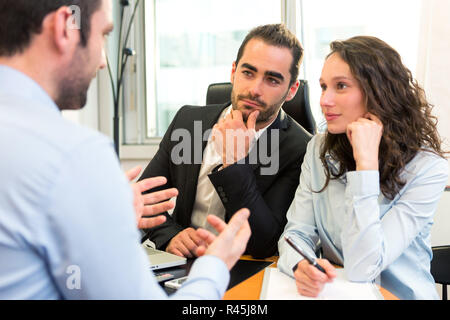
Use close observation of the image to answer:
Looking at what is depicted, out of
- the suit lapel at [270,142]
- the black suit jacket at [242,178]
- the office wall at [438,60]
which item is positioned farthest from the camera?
the office wall at [438,60]

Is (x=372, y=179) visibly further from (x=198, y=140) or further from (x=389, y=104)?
(x=198, y=140)

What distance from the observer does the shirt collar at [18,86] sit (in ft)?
2.05

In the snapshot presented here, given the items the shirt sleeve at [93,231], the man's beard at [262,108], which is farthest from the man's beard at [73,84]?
the man's beard at [262,108]

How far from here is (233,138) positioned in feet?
5.06

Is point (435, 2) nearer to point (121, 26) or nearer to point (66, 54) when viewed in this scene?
point (121, 26)

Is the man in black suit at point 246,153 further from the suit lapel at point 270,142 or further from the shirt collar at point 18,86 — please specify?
the shirt collar at point 18,86

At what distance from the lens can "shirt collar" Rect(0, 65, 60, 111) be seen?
0.62m

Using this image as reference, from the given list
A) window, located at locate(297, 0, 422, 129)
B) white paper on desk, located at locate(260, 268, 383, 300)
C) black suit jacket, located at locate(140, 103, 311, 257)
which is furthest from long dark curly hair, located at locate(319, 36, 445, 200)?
window, located at locate(297, 0, 422, 129)

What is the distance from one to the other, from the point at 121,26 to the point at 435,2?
79.3 inches

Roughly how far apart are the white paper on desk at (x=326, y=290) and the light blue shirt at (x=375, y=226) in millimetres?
36

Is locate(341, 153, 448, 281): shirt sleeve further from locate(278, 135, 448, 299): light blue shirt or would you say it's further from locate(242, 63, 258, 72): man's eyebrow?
locate(242, 63, 258, 72): man's eyebrow

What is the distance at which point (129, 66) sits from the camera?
329cm

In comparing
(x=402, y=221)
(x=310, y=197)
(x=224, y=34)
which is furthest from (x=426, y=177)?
(x=224, y=34)

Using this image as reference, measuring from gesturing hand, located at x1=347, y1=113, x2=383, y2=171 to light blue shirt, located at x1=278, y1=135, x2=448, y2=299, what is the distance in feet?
0.13
